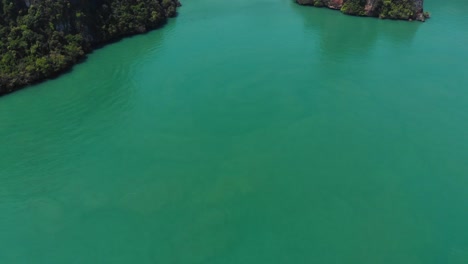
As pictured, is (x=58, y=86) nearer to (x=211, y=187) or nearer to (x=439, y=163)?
(x=211, y=187)

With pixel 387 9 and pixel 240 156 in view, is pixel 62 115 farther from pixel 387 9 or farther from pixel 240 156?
pixel 387 9

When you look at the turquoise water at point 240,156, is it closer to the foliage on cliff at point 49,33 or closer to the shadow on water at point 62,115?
the shadow on water at point 62,115

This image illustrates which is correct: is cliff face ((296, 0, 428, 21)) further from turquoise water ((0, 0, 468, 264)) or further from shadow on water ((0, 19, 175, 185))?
shadow on water ((0, 19, 175, 185))

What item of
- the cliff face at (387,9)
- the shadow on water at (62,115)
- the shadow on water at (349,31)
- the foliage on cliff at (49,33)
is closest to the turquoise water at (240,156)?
the shadow on water at (62,115)

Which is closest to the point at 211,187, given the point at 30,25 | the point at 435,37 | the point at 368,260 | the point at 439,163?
the point at 368,260

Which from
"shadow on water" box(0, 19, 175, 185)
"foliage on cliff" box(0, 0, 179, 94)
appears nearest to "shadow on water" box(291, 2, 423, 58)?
"shadow on water" box(0, 19, 175, 185)

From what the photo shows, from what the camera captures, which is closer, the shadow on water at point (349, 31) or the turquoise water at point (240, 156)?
the turquoise water at point (240, 156)
